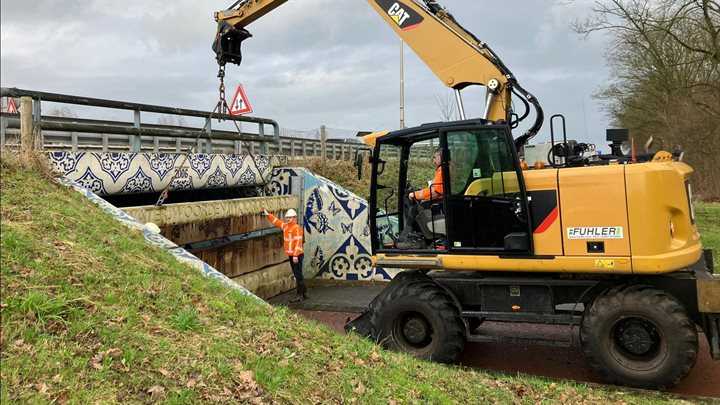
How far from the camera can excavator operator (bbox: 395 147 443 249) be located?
6652mm

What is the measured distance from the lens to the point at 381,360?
502cm

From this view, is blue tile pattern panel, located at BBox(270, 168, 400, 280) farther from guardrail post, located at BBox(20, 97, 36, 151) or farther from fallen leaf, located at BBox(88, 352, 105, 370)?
fallen leaf, located at BBox(88, 352, 105, 370)

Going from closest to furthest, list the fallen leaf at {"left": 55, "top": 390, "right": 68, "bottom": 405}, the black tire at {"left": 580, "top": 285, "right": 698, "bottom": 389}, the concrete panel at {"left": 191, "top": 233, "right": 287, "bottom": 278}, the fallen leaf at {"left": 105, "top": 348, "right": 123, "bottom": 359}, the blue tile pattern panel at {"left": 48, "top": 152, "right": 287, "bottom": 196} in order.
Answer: the fallen leaf at {"left": 55, "top": 390, "right": 68, "bottom": 405}
the fallen leaf at {"left": 105, "top": 348, "right": 123, "bottom": 359}
the black tire at {"left": 580, "top": 285, "right": 698, "bottom": 389}
the blue tile pattern panel at {"left": 48, "top": 152, "right": 287, "bottom": 196}
the concrete panel at {"left": 191, "top": 233, "right": 287, "bottom": 278}

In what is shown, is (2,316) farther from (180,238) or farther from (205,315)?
(180,238)

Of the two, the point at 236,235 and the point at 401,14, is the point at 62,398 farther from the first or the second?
the point at 236,235

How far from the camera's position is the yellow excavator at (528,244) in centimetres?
567

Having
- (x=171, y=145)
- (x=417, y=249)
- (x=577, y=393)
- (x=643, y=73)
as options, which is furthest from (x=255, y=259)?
(x=643, y=73)

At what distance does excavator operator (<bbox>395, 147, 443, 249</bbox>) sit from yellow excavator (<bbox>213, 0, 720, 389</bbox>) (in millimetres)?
31

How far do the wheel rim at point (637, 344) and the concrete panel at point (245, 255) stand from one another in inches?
270

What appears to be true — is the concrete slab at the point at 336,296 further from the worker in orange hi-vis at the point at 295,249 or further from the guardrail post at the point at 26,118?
the guardrail post at the point at 26,118

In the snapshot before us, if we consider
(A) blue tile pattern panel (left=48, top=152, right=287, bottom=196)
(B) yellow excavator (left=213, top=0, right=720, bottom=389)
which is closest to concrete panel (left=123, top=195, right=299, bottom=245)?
(A) blue tile pattern panel (left=48, top=152, right=287, bottom=196)

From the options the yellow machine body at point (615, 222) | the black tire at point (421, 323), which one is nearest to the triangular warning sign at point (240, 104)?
the black tire at point (421, 323)

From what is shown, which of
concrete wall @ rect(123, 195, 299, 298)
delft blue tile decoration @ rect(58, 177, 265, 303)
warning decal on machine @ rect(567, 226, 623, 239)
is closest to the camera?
warning decal on machine @ rect(567, 226, 623, 239)

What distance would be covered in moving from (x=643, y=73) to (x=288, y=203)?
997 inches
